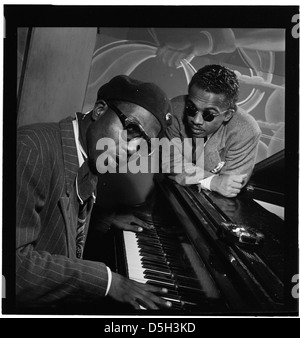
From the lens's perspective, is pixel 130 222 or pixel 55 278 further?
pixel 130 222

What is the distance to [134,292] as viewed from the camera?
8.30ft

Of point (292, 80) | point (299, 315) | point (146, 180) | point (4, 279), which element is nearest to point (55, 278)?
point (4, 279)

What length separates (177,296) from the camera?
2549 mm

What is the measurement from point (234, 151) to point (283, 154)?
0.28 metres

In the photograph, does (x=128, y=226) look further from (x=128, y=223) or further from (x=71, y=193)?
(x=71, y=193)

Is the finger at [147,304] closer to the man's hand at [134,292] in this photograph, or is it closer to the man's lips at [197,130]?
the man's hand at [134,292]

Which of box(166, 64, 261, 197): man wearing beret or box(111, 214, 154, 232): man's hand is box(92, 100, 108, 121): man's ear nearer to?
box(166, 64, 261, 197): man wearing beret

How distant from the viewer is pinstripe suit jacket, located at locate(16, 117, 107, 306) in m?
2.47

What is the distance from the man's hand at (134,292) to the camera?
2516mm

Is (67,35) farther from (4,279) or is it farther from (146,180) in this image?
(4,279)

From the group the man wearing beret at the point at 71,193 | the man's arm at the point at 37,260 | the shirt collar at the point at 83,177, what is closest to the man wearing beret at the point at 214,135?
the man wearing beret at the point at 71,193

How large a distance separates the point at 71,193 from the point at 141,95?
0.66 m

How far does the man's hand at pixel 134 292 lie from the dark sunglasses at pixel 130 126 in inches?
30.0

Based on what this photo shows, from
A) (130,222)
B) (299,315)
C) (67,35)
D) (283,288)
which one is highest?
(67,35)
